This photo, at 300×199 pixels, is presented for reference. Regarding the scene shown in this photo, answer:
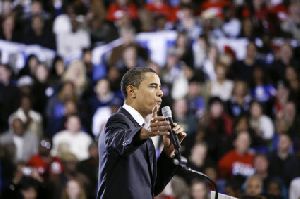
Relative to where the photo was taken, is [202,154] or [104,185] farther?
[202,154]

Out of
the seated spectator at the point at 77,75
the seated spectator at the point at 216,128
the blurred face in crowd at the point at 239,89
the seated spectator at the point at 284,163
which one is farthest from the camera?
the seated spectator at the point at 77,75

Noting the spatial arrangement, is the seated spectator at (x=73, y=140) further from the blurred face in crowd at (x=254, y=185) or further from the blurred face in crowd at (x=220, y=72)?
the blurred face in crowd at (x=254, y=185)

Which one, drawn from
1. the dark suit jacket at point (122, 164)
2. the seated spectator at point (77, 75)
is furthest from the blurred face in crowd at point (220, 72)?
the dark suit jacket at point (122, 164)

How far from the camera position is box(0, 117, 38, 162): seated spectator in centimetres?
945

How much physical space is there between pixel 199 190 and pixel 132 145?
14.3 feet

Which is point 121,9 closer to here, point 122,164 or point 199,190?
point 199,190

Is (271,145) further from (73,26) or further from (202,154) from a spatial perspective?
(73,26)

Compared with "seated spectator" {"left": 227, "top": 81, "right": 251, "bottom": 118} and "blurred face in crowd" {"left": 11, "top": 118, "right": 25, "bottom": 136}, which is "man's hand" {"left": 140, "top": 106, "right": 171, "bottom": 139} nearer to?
"blurred face in crowd" {"left": 11, "top": 118, "right": 25, "bottom": 136}

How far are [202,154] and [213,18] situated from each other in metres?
3.39

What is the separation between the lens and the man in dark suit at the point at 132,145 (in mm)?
3857

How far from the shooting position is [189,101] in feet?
33.4

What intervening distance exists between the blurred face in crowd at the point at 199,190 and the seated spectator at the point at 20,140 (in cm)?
220

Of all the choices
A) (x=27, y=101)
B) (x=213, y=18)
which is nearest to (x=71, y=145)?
(x=27, y=101)

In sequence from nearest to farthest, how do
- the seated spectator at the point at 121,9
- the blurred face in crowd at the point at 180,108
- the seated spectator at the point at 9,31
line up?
the blurred face in crowd at the point at 180,108, the seated spectator at the point at 9,31, the seated spectator at the point at 121,9
